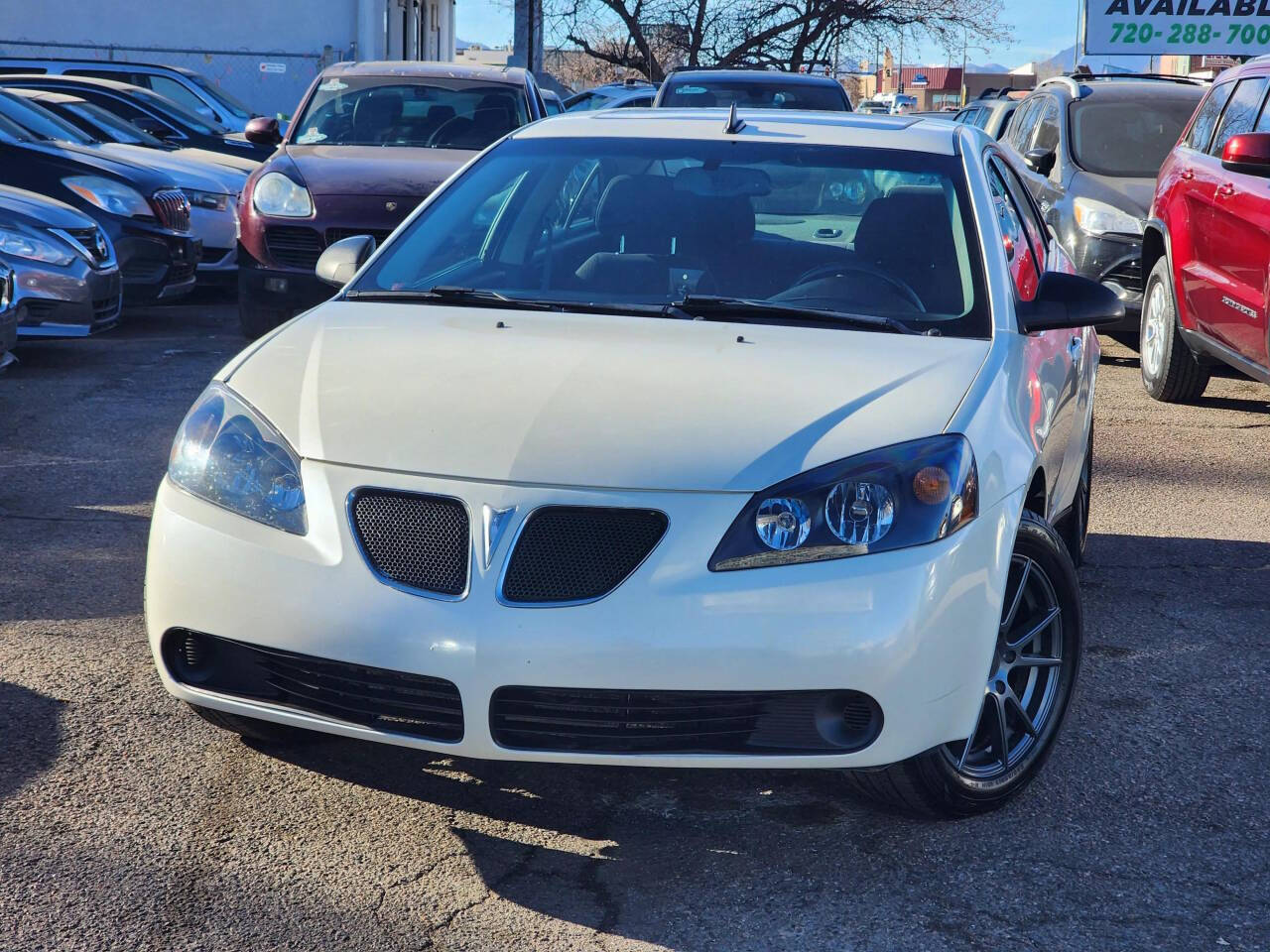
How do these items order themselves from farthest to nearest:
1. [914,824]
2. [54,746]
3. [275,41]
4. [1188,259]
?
[275,41] → [1188,259] → [54,746] → [914,824]

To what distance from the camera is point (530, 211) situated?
14.8 ft

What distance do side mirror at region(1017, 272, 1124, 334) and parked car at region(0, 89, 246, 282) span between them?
8243 mm

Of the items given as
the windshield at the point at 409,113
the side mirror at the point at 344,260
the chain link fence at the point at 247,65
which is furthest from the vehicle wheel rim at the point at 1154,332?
the chain link fence at the point at 247,65

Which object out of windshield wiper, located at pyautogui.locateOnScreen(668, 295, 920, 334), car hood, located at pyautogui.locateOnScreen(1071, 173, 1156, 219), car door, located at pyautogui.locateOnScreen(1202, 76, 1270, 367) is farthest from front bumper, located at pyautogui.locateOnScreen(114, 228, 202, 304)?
windshield wiper, located at pyautogui.locateOnScreen(668, 295, 920, 334)

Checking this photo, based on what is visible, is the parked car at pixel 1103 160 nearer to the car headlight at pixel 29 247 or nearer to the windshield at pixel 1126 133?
the windshield at pixel 1126 133

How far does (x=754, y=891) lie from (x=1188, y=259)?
615 cm

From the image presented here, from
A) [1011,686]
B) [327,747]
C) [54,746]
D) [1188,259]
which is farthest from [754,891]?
[1188,259]

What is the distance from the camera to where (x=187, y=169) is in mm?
11867

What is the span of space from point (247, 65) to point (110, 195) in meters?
16.9

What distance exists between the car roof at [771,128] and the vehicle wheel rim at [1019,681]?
4.69 feet

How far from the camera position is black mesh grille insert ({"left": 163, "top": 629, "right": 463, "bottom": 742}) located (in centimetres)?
299

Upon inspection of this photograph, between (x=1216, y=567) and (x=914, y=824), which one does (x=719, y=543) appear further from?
(x=1216, y=567)

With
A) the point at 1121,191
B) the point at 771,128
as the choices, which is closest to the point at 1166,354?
the point at 1121,191

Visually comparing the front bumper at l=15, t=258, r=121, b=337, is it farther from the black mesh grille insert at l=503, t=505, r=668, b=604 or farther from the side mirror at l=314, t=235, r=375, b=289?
the black mesh grille insert at l=503, t=505, r=668, b=604
